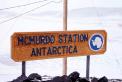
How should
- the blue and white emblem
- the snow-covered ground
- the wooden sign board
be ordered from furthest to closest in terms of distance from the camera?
the snow-covered ground → the blue and white emblem → the wooden sign board

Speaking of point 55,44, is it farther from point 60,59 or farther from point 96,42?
point 60,59

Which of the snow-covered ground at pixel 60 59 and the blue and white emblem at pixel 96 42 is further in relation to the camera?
the snow-covered ground at pixel 60 59

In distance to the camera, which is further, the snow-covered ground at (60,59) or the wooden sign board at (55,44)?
the snow-covered ground at (60,59)

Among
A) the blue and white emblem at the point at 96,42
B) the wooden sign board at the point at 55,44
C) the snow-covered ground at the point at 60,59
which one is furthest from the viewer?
the snow-covered ground at the point at 60,59

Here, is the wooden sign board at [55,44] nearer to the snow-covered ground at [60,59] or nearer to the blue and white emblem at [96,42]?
the blue and white emblem at [96,42]

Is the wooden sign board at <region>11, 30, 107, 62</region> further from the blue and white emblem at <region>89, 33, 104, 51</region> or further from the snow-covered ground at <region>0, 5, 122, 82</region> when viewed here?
the snow-covered ground at <region>0, 5, 122, 82</region>

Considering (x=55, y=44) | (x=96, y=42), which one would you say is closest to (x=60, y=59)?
(x=96, y=42)

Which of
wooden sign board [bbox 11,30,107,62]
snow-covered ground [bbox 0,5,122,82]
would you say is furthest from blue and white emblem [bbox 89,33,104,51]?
snow-covered ground [bbox 0,5,122,82]

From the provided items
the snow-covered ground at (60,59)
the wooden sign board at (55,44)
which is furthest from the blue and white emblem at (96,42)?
the snow-covered ground at (60,59)

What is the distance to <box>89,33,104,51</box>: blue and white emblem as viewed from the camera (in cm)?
528

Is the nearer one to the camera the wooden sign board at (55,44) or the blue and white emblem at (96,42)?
the wooden sign board at (55,44)

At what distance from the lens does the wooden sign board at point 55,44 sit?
4.68 meters

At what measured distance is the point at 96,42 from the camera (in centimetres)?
535

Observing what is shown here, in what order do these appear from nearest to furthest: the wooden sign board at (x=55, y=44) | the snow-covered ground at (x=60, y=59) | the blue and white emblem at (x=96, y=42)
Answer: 1. the wooden sign board at (x=55, y=44)
2. the blue and white emblem at (x=96, y=42)
3. the snow-covered ground at (x=60, y=59)
